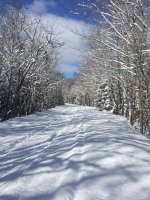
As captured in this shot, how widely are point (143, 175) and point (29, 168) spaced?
8.43 feet

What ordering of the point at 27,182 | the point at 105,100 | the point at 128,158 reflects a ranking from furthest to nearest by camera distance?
the point at 105,100
the point at 128,158
the point at 27,182

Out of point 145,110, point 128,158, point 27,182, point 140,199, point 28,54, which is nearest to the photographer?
point 140,199

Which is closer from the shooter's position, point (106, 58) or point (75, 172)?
point (75, 172)

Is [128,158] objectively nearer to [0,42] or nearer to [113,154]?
[113,154]

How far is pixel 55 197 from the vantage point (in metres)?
5.27

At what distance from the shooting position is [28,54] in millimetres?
28062

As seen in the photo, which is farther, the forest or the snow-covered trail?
the forest

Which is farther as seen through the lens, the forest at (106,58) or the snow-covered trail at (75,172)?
the forest at (106,58)

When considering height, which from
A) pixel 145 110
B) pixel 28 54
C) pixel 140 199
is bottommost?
pixel 140 199

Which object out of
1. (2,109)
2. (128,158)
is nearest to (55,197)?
(128,158)

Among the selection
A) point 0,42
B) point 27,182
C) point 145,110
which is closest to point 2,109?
point 0,42

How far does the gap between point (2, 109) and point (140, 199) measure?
1966 centimetres

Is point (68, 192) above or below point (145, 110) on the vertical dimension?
below

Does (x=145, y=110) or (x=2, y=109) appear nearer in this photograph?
(x=145, y=110)
